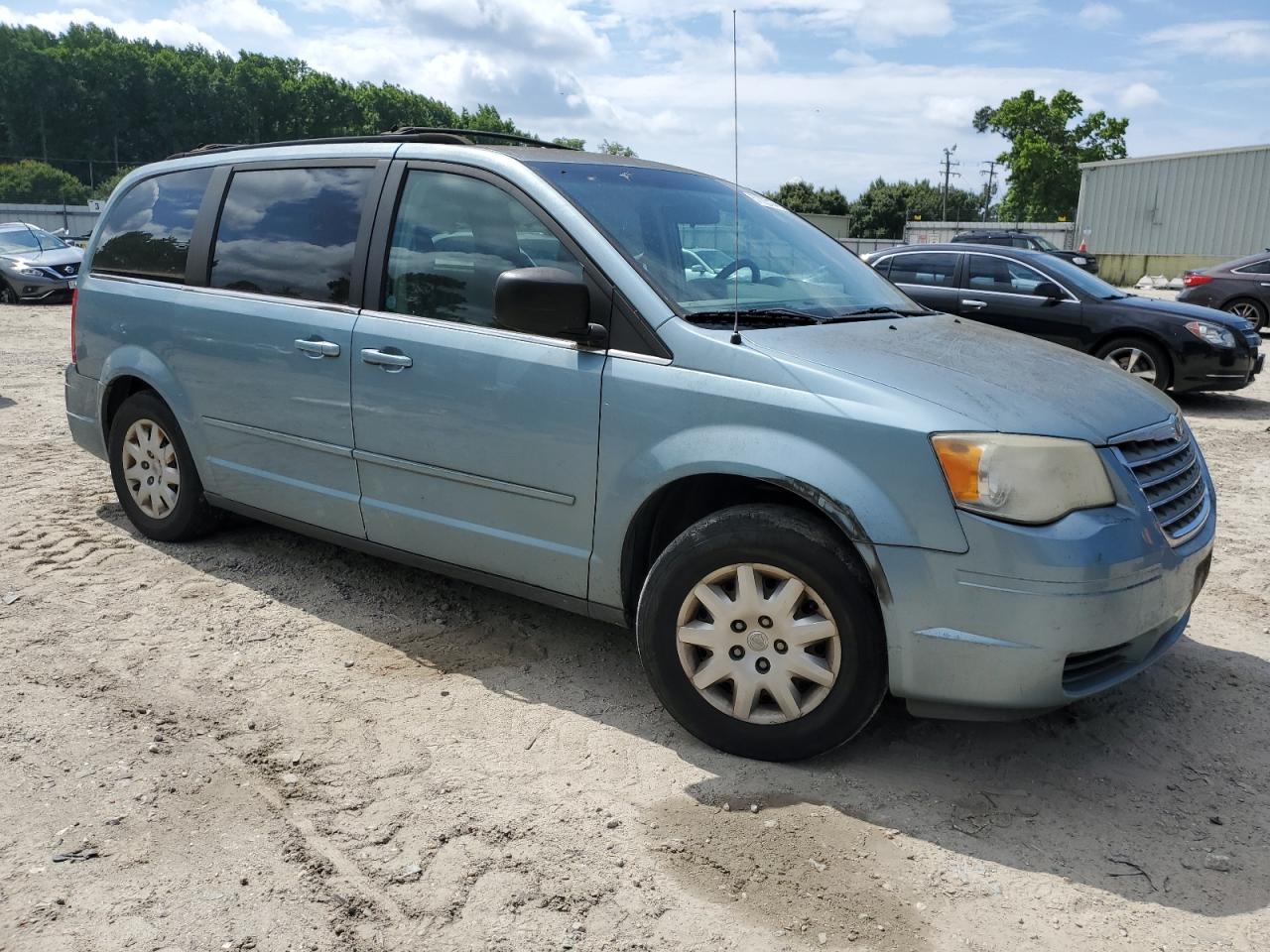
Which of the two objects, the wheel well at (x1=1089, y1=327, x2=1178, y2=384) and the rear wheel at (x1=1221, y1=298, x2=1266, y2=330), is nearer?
the wheel well at (x1=1089, y1=327, x2=1178, y2=384)

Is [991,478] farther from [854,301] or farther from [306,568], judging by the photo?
[306,568]

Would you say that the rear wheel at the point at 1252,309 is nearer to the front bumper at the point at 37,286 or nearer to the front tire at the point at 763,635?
the front tire at the point at 763,635

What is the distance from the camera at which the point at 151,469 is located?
17.3 ft

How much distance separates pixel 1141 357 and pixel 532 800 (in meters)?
9.11

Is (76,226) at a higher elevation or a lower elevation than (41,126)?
lower

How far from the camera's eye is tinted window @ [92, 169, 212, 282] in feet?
16.3

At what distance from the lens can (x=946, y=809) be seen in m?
3.07

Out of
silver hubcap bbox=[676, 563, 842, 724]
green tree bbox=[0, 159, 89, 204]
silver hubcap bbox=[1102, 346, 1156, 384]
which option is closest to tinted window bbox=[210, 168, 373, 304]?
silver hubcap bbox=[676, 563, 842, 724]

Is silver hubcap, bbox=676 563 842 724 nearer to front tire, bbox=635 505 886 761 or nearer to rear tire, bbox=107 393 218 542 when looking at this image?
front tire, bbox=635 505 886 761

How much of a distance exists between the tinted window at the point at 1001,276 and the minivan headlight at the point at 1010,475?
8441 millimetres

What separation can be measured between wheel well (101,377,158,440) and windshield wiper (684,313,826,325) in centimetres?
310

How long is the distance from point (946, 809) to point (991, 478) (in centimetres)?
100

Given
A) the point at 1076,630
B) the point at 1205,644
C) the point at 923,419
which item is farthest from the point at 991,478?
the point at 1205,644

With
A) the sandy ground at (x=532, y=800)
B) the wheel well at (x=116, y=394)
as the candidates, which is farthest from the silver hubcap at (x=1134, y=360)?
the wheel well at (x=116, y=394)
